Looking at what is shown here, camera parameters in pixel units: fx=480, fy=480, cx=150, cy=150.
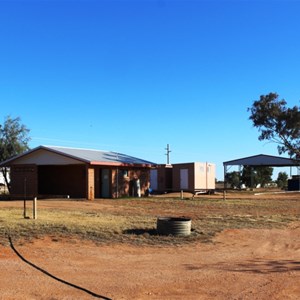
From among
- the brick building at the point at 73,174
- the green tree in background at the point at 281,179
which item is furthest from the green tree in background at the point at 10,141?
the green tree in background at the point at 281,179

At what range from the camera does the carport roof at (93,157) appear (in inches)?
1225

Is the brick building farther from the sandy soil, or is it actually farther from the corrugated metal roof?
the sandy soil

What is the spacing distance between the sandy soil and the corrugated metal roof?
765 inches

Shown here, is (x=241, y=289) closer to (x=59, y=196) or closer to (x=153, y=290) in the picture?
(x=153, y=290)

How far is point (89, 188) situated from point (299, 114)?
713 inches

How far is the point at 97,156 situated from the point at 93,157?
123 centimetres

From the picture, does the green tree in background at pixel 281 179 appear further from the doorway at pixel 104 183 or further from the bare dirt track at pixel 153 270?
the bare dirt track at pixel 153 270

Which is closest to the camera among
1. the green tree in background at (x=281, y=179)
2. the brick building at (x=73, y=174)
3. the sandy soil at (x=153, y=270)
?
the sandy soil at (x=153, y=270)

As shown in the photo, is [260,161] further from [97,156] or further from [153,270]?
[153,270]

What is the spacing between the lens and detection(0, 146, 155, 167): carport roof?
3111 centimetres

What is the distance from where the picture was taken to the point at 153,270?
29.8ft

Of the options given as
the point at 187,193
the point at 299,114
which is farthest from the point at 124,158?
the point at 299,114

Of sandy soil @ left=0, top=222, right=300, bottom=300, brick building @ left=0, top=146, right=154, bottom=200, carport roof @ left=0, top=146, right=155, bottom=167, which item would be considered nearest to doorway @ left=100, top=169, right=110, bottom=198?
brick building @ left=0, top=146, right=154, bottom=200

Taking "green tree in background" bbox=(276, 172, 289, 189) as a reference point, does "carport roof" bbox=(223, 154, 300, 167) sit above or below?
above
